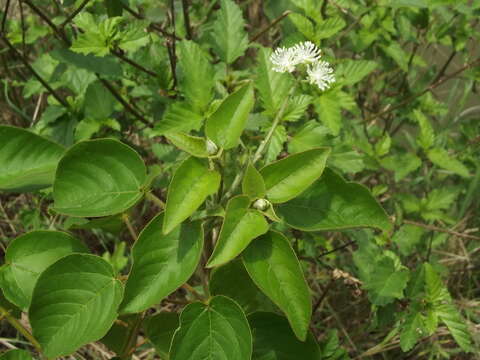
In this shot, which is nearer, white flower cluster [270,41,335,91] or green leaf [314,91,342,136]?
white flower cluster [270,41,335,91]

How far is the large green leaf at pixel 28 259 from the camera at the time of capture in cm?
99

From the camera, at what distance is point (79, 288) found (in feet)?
3.08

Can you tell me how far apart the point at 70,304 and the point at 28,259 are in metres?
0.15

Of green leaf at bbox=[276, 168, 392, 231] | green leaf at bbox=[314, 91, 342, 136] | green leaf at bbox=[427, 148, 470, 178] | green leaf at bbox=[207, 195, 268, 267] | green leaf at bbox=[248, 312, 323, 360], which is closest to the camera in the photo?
green leaf at bbox=[207, 195, 268, 267]

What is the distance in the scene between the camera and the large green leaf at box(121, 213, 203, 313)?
0.88 meters

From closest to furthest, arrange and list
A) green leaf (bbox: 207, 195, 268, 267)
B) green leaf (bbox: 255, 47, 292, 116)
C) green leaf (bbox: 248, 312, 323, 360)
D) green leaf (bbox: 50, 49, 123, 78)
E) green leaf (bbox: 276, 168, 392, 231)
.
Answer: green leaf (bbox: 207, 195, 268, 267), green leaf (bbox: 276, 168, 392, 231), green leaf (bbox: 248, 312, 323, 360), green leaf (bbox: 255, 47, 292, 116), green leaf (bbox: 50, 49, 123, 78)

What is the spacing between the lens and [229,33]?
134cm

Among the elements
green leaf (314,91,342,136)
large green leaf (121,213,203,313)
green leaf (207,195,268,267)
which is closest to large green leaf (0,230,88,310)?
large green leaf (121,213,203,313)

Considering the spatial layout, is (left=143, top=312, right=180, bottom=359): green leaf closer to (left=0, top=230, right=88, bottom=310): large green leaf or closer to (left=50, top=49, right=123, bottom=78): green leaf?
(left=0, top=230, right=88, bottom=310): large green leaf

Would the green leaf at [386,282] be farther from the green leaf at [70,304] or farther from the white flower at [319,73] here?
the green leaf at [70,304]

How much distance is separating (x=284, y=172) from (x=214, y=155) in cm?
13

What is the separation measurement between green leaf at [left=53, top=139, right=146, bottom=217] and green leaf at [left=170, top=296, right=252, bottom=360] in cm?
23

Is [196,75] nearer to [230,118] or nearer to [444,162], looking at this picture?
[230,118]

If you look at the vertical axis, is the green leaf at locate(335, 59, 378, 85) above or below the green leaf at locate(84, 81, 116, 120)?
below
